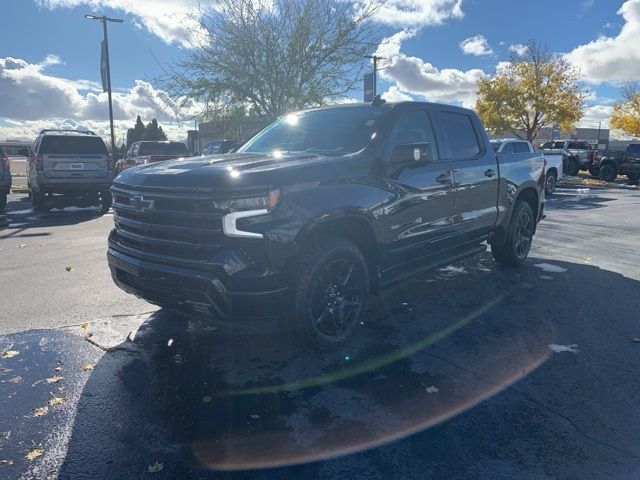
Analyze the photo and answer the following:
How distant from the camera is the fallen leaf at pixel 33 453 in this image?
2.67 meters

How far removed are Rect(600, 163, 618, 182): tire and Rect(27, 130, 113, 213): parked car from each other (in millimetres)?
23007

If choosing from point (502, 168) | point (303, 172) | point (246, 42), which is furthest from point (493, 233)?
point (246, 42)

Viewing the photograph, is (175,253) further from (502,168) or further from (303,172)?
(502,168)

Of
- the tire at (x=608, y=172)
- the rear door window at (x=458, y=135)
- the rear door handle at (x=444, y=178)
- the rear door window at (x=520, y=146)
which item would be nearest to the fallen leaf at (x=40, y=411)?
the rear door handle at (x=444, y=178)

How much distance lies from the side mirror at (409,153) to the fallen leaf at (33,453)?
122 inches

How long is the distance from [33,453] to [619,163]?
90.3ft

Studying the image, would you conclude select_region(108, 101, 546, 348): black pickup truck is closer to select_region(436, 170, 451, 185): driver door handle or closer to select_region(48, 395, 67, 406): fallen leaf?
select_region(436, 170, 451, 185): driver door handle

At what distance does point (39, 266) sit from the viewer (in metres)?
6.74

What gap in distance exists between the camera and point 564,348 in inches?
160

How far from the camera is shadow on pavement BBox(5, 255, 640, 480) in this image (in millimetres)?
2625

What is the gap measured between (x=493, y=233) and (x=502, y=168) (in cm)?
78

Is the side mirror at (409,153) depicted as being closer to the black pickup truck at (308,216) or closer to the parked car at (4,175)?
the black pickup truck at (308,216)

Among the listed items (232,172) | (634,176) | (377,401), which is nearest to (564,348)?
(377,401)

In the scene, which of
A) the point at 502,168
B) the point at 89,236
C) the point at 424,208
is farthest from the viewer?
the point at 89,236
